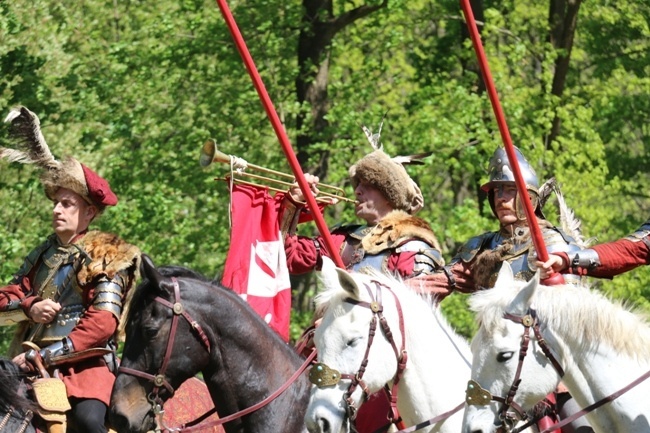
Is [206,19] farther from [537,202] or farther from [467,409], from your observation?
[467,409]

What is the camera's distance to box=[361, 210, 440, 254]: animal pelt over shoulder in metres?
8.73

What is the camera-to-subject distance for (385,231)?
8.83m

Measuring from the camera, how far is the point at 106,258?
345 inches

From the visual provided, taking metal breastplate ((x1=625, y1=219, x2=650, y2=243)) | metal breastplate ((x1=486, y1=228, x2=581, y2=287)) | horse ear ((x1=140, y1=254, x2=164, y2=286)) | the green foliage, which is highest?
the green foliage

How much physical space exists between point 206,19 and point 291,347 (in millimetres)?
12908

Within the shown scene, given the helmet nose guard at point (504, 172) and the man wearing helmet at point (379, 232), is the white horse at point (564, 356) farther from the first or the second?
the helmet nose guard at point (504, 172)

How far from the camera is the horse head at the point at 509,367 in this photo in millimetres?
6480

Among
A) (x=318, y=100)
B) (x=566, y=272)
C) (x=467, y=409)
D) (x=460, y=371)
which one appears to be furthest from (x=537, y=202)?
(x=318, y=100)

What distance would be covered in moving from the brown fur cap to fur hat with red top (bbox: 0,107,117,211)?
5.50ft

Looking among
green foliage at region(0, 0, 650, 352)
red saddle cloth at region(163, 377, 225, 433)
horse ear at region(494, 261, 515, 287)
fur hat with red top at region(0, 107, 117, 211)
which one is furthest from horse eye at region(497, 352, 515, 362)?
green foliage at region(0, 0, 650, 352)

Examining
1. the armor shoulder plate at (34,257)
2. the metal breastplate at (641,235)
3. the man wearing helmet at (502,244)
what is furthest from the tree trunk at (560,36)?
the metal breastplate at (641,235)

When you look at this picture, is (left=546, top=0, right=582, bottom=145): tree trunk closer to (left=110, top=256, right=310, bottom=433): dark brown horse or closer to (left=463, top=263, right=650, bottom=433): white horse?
(left=110, top=256, right=310, bottom=433): dark brown horse

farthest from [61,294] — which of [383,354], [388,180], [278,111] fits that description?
[278,111]

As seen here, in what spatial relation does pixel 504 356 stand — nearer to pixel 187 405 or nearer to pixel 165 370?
pixel 165 370
